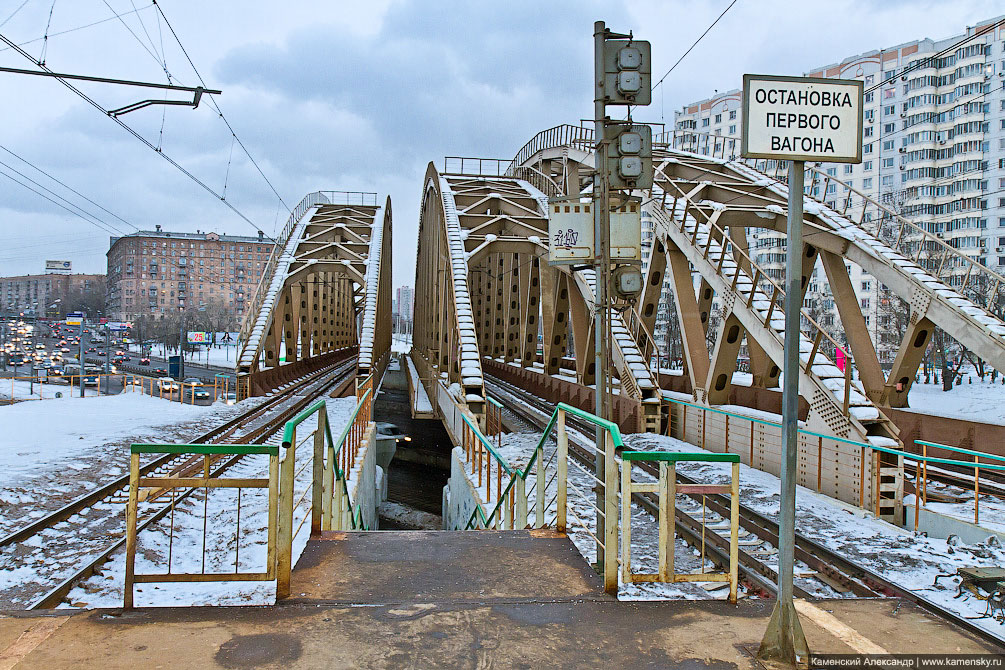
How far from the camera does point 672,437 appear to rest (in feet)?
54.2

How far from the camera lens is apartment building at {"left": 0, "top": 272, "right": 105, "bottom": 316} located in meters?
119

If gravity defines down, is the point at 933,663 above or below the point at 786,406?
below

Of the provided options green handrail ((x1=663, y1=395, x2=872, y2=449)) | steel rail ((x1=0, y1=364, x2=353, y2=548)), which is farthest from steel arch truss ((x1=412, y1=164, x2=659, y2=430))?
steel rail ((x1=0, y1=364, x2=353, y2=548))

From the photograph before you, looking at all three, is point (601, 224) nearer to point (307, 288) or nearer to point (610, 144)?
point (610, 144)

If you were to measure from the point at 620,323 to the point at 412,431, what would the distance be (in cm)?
1509

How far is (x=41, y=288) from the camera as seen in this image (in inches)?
5349

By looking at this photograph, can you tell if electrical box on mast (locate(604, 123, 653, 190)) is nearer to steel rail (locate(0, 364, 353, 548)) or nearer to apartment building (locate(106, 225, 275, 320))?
steel rail (locate(0, 364, 353, 548))

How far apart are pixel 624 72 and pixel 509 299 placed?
3307cm

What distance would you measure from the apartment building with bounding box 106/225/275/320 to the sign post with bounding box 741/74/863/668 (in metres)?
105

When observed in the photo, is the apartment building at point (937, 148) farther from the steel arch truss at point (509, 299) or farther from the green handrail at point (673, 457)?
the green handrail at point (673, 457)

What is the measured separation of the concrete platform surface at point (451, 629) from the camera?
3637mm

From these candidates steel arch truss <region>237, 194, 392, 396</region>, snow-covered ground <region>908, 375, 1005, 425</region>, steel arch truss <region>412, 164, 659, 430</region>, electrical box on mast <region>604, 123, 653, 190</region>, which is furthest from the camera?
steel arch truss <region>237, 194, 392, 396</region>

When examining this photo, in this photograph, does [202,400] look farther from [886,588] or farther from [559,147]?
[886,588]

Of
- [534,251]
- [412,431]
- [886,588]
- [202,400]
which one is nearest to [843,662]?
[886,588]
